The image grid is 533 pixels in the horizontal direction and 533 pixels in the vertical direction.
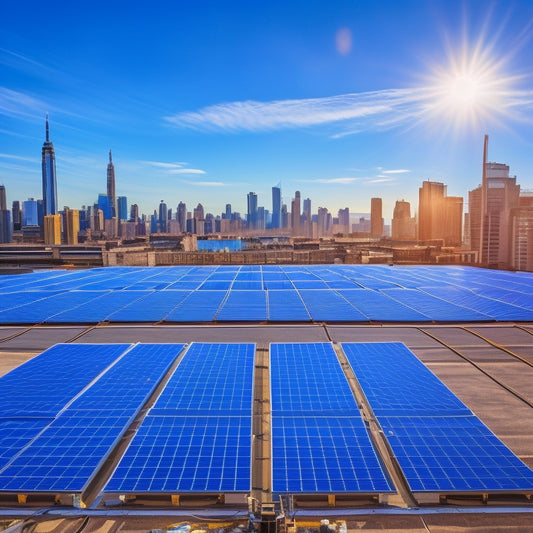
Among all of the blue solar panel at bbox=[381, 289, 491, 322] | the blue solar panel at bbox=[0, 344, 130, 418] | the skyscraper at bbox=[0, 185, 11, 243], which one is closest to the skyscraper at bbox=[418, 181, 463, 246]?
the blue solar panel at bbox=[381, 289, 491, 322]

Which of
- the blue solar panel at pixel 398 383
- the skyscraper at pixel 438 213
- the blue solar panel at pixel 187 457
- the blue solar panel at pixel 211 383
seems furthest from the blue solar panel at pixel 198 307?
the skyscraper at pixel 438 213

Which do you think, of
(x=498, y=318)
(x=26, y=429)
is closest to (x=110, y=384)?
(x=26, y=429)

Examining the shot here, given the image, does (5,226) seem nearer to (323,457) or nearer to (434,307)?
(434,307)

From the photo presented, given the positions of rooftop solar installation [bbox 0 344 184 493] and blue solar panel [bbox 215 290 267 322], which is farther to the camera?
blue solar panel [bbox 215 290 267 322]

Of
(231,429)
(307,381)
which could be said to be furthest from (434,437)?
(231,429)

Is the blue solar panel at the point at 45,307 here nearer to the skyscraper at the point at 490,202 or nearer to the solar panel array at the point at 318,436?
the solar panel array at the point at 318,436

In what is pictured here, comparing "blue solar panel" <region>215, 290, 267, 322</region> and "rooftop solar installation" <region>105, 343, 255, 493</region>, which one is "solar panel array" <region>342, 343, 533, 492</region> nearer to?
"rooftop solar installation" <region>105, 343, 255, 493</region>
